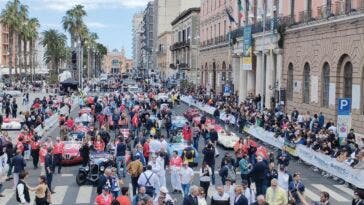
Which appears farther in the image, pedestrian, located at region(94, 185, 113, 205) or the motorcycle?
the motorcycle

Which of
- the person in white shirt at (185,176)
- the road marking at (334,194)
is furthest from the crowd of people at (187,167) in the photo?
the road marking at (334,194)

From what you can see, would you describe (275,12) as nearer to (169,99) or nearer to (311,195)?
(169,99)

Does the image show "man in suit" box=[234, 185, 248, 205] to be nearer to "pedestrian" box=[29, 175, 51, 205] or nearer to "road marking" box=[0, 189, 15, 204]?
"pedestrian" box=[29, 175, 51, 205]

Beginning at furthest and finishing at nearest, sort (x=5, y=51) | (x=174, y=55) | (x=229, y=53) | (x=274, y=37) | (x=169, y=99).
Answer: (x=5, y=51) < (x=174, y=55) < (x=229, y=53) < (x=169, y=99) < (x=274, y=37)

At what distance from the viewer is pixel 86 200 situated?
19.7 m

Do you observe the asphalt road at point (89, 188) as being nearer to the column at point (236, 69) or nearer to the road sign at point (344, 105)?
the road sign at point (344, 105)

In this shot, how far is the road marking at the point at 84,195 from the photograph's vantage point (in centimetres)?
1955

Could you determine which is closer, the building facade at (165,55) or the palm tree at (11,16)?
the palm tree at (11,16)

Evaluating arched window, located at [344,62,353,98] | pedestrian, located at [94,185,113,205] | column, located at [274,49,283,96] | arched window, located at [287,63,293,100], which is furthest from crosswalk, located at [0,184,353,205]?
column, located at [274,49,283,96]

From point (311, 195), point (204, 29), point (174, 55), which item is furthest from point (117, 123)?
point (174, 55)

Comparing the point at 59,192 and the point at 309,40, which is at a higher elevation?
the point at 309,40

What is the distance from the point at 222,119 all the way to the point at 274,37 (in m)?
8.64

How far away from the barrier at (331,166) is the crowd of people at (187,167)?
344 millimetres

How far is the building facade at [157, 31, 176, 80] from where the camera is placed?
13959 cm
